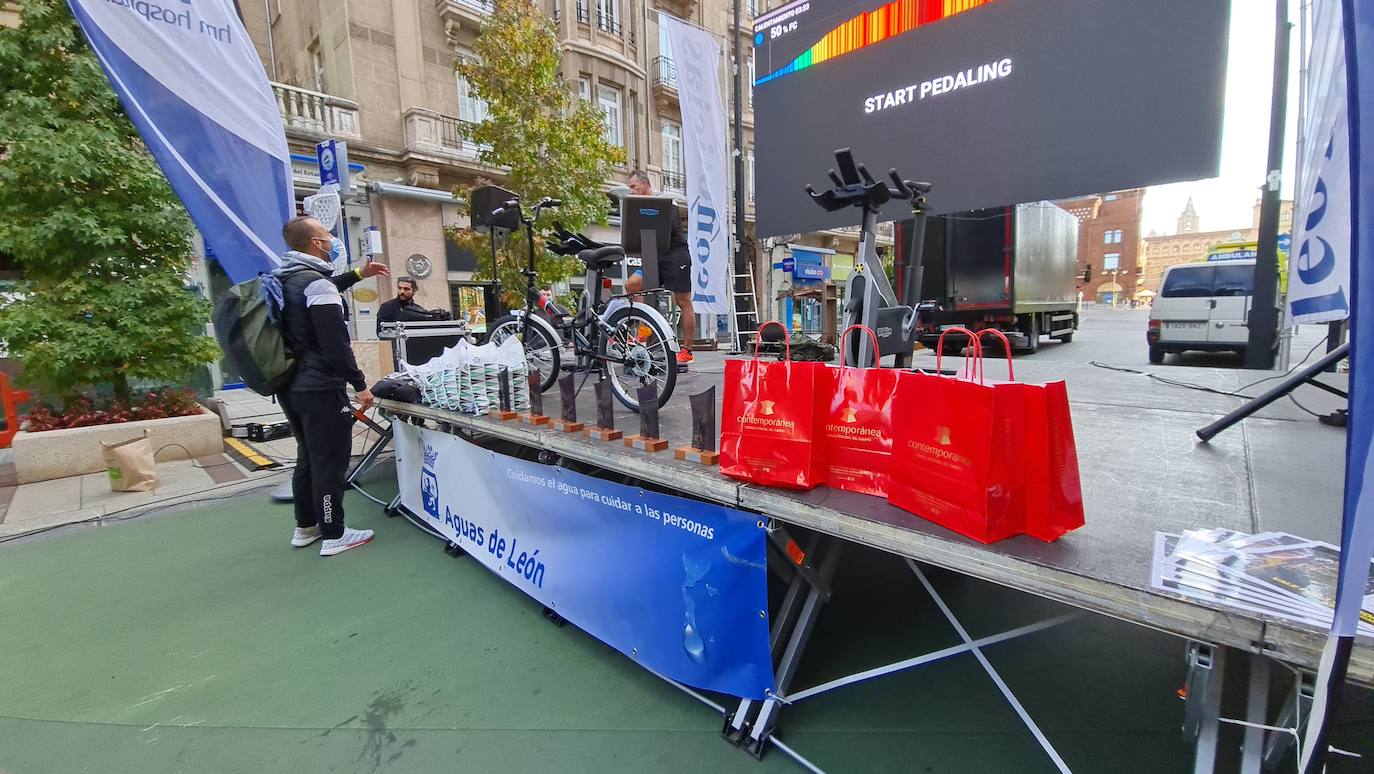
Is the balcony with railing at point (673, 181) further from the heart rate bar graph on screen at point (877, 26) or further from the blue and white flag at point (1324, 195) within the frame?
the blue and white flag at point (1324, 195)

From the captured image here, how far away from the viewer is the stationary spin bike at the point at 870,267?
3.01 meters

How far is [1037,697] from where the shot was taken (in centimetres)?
212

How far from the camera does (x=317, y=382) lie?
3281 mm

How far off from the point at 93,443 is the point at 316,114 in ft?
29.2

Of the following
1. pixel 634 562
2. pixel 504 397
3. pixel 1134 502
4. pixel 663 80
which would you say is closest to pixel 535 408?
pixel 504 397

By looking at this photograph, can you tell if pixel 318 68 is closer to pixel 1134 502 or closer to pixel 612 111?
pixel 612 111

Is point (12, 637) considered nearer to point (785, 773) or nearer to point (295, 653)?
point (295, 653)

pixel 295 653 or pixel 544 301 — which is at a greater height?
pixel 544 301

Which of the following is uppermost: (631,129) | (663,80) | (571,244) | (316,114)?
(663,80)

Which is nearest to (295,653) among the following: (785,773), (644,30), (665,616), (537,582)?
(537,582)

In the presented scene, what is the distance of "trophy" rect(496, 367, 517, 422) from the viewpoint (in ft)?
10.6

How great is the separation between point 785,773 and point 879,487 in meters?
0.96

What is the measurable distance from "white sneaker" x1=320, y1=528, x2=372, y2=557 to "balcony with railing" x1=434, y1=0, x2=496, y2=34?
13.2 meters

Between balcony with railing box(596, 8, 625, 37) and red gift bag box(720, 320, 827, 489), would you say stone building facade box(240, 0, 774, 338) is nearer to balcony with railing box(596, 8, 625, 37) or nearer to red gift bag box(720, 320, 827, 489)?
balcony with railing box(596, 8, 625, 37)
